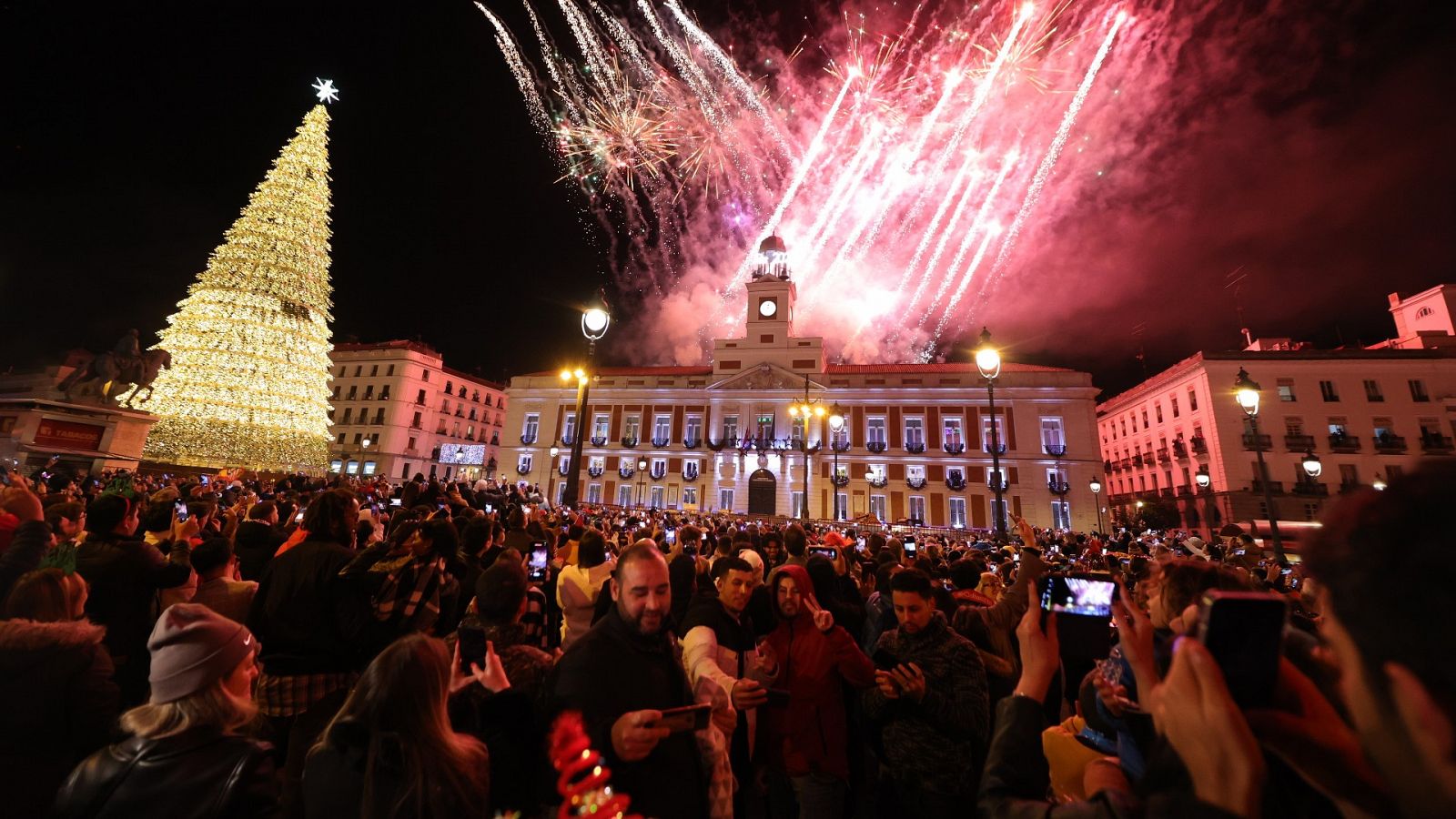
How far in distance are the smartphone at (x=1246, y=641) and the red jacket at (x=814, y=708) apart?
2.24 metres

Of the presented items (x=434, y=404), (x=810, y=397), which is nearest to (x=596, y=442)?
(x=810, y=397)

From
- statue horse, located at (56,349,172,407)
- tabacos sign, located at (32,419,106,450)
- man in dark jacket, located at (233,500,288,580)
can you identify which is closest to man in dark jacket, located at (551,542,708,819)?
man in dark jacket, located at (233,500,288,580)

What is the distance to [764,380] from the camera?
1720 inches

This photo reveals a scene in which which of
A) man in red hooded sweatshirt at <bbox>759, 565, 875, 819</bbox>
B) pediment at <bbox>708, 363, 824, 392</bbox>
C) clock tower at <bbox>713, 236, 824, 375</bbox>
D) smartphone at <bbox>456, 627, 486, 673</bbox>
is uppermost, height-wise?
clock tower at <bbox>713, 236, 824, 375</bbox>

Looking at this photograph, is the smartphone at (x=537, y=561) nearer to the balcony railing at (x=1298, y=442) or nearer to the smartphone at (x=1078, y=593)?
the smartphone at (x=1078, y=593)

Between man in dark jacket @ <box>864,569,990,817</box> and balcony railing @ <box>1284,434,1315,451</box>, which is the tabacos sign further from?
→ balcony railing @ <box>1284,434,1315,451</box>

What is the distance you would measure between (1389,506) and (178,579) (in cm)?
591

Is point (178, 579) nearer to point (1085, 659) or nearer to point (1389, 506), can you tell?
point (1389, 506)

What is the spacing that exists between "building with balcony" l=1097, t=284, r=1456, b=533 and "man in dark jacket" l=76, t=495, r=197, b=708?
4463cm

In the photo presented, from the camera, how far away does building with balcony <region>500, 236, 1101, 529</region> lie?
3809 cm

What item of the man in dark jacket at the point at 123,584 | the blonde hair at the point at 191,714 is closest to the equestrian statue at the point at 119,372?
the man in dark jacket at the point at 123,584

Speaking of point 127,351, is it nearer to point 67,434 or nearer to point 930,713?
point 67,434

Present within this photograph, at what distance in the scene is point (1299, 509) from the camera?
3344 cm

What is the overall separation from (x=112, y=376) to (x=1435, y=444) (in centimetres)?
A: 6358
